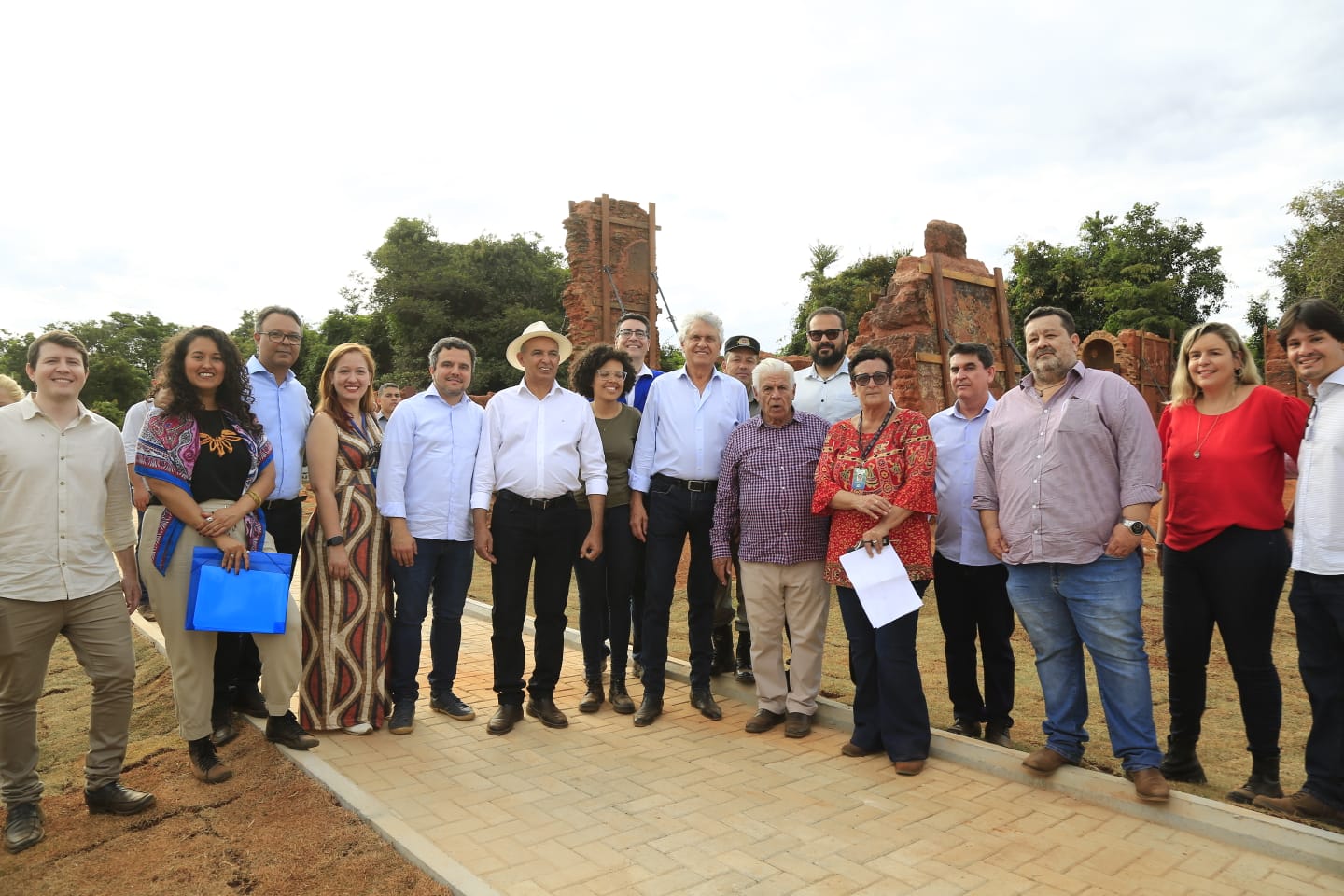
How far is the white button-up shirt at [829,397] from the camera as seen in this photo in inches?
215

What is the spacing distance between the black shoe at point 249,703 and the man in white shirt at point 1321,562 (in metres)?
5.22

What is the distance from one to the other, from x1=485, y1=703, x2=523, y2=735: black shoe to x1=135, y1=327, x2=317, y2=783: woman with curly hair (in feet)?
4.37

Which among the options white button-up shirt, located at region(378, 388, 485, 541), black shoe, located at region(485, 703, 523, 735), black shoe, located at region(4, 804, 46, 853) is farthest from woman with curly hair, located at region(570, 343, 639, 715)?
black shoe, located at region(4, 804, 46, 853)

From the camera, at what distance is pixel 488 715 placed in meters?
5.38

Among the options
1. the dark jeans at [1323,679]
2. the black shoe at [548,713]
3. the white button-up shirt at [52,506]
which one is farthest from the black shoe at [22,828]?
the dark jeans at [1323,679]

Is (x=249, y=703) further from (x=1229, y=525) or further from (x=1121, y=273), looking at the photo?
(x=1121, y=273)

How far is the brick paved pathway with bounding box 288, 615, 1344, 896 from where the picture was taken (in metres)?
3.25

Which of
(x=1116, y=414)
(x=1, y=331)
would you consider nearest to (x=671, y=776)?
(x=1116, y=414)

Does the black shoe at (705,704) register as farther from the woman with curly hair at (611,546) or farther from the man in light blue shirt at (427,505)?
the man in light blue shirt at (427,505)

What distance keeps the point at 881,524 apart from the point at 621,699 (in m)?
2.07

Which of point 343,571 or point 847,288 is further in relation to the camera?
point 847,288

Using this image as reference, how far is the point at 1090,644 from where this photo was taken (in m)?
4.01

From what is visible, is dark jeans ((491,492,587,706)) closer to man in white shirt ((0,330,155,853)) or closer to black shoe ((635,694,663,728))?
black shoe ((635,694,663,728))

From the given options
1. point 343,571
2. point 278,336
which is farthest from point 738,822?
point 278,336
